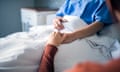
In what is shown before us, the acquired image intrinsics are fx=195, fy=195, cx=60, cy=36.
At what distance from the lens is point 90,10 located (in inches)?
61.2

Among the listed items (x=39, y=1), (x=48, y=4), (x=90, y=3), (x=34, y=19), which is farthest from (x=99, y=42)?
(x=39, y=1)

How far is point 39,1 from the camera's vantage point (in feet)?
10.6

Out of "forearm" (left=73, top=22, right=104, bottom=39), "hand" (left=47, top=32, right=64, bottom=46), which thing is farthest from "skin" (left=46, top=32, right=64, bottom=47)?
"forearm" (left=73, top=22, right=104, bottom=39)

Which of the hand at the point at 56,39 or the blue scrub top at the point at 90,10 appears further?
the blue scrub top at the point at 90,10

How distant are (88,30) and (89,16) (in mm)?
246

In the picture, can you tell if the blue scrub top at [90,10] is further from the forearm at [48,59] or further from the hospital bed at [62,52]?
the forearm at [48,59]

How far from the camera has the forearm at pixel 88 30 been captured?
4.27 feet

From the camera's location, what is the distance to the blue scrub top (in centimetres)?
143

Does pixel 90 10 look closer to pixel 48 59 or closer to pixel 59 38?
pixel 59 38

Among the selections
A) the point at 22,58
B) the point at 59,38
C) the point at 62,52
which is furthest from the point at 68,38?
the point at 22,58

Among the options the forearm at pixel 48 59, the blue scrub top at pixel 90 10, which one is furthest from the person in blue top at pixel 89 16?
the forearm at pixel 48 59

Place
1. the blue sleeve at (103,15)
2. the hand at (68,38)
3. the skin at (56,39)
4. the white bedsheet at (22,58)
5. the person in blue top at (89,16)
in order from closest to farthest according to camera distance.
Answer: the white bedsheet at (22,58) → the skin at (56,39) → the hand at (68,38) → the person in blue top at (89,16) → the blue sleeve at (103,15)

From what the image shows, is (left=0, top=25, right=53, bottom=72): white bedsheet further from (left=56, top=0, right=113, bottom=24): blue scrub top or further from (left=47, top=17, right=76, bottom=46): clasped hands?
(left=56, top=0, right=113, bottom=24): blue scrub top

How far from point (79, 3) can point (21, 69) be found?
0.92m
